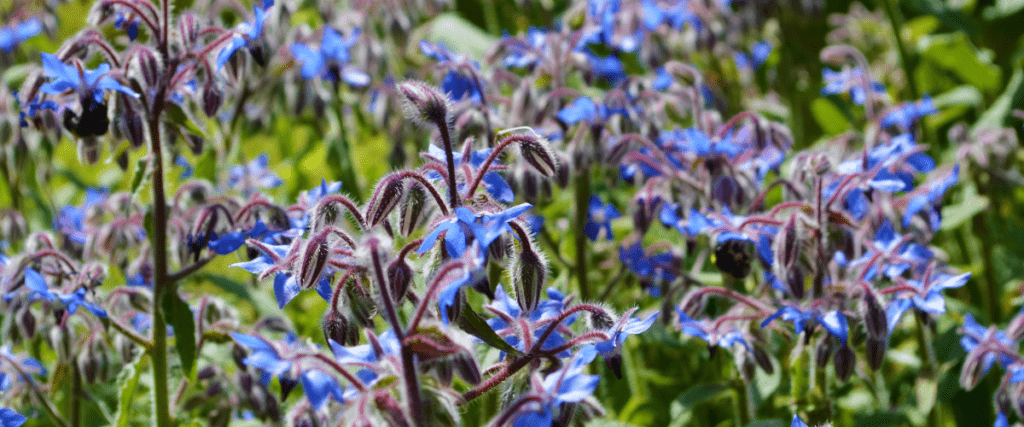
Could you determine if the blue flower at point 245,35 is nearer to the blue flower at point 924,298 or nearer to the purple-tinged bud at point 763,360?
the purple-tinged bud at point 763,360

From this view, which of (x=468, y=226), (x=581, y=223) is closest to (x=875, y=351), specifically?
(x=581, y=223)

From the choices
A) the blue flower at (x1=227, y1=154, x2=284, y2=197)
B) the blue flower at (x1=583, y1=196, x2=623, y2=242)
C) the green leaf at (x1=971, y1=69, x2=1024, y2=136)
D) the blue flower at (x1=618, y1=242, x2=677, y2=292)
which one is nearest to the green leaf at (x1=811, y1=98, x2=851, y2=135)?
the green leaf at (x1=971, y1=69, x2=1024, y2=136)

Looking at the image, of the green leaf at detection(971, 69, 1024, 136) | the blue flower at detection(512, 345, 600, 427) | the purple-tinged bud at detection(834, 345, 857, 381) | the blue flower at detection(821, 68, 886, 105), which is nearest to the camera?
Answer: the blue flower at detection(512, 345, 600, 427)

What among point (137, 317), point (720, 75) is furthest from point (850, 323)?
point (720, 75)

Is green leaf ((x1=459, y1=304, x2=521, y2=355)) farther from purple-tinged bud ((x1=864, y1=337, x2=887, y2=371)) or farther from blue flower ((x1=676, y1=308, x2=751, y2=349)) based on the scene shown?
purple-tinged bud ((x1=864, y1=337, x2=887, y2=371))

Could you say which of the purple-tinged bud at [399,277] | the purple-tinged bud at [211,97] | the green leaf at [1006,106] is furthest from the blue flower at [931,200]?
the purple-tinged bud at [211,97]

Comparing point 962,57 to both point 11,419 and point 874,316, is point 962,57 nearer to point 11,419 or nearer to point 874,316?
point 874,316
